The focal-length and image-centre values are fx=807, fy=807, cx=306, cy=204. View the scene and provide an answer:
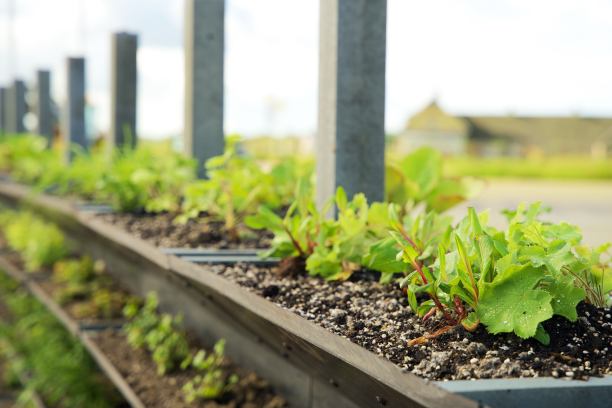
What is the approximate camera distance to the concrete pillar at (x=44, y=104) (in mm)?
9344

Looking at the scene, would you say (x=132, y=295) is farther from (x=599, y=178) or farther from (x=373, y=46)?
(x=599, y=178)

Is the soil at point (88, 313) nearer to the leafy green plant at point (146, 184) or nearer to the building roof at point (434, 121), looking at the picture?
the leafy green plant at point (146, 184)

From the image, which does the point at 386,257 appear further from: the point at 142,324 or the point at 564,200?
the point at 564,200

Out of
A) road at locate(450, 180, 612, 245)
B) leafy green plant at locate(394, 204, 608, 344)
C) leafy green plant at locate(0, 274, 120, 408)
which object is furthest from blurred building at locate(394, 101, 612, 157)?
leafy green plant at locate(394, 204, 608, 344)

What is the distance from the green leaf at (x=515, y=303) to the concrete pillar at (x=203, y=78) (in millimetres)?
2701

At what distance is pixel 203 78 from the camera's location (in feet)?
13.1

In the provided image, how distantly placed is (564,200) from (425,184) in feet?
59.6

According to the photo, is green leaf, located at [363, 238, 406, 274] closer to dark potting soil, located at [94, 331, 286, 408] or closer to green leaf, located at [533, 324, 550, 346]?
green leaf, located at [533, 324, 550, 346]

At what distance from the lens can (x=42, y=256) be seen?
575 cm

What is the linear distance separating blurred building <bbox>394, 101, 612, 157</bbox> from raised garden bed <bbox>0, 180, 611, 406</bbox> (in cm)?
5475

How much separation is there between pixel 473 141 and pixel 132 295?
60807 mm

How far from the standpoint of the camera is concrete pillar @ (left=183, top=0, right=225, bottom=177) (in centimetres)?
392

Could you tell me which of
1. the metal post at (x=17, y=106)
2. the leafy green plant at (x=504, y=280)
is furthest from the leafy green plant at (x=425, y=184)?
the metal post at (x=17, y=106)

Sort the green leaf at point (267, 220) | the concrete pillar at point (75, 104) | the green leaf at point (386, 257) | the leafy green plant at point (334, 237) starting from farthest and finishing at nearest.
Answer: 1. the concrete pillar at point (75, 104)
2. the green leaf at point (267, 220)
3. the leafy green plant at point (334, 237)
4. the green leaf at point (386, 257)
